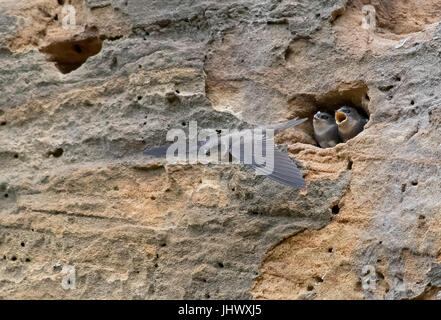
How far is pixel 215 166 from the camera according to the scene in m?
2.79

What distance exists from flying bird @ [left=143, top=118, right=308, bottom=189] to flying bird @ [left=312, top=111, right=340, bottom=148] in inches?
3.2

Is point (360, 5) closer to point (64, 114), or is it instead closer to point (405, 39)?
point (405, 39)

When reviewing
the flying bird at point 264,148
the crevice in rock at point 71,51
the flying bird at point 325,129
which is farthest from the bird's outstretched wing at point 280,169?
the crevice in rock at point 71,51

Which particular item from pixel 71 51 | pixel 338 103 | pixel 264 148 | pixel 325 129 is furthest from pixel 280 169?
pixel 71 51

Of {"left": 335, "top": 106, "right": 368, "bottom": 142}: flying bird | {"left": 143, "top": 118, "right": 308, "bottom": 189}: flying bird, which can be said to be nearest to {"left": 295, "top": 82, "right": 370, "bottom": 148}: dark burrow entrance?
{"left": 335, "top": 106, "right": 368, "bottom": 142}: flying bird

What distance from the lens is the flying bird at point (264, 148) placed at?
8.40 feet

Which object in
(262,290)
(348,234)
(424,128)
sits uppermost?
(424,128)

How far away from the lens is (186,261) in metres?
2.65

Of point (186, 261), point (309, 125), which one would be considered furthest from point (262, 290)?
point (309, 125)

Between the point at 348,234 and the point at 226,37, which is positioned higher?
the point at 226,37

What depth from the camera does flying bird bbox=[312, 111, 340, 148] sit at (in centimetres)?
287

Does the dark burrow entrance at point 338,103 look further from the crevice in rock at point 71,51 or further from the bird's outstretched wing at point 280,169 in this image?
the crevice in rock at point 71,51

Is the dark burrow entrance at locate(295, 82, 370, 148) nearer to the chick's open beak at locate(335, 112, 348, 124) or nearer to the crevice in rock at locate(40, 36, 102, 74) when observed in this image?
the chick's open beak at locate(335, 112, 348, 124)

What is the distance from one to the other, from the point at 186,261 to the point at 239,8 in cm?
105
